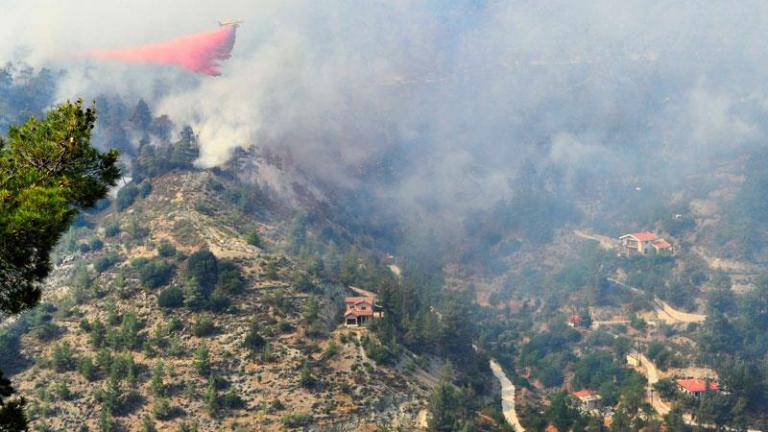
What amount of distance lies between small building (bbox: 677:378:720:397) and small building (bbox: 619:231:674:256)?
37282mm

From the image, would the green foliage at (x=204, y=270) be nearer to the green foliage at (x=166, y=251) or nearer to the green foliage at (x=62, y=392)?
the green foliage at (x=166, y=251)

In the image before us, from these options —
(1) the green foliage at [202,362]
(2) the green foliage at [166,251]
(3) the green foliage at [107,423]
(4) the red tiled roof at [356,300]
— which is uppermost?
(4) the red tiled roof at [356,300]

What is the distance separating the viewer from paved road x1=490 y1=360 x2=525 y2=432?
3202 inches

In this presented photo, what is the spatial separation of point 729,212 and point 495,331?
1552 inches

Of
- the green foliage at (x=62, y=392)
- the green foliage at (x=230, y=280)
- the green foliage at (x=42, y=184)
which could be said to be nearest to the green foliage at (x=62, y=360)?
the green foliage at (x=62, y=392)

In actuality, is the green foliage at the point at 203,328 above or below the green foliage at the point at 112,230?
below

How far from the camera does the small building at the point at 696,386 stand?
286 feet

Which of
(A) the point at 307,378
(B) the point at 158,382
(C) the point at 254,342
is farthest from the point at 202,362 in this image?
(A) the point at 307,378

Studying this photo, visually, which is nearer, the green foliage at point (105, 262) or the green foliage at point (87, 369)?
the green foliage at point (87, 369)

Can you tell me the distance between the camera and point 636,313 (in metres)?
116

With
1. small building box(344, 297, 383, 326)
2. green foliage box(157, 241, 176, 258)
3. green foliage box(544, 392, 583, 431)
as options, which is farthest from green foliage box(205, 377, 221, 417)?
green foliage box(544, 392, 583, 431)

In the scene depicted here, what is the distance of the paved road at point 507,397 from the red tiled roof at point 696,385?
15.0 m

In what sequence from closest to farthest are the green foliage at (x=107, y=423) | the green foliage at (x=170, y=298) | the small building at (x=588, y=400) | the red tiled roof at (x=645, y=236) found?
the green foliage at (x=107, y=423)
the green foliage at (x=170, y=298)
the small building at (x=588, y=400)
the red tiled roof at (x=645, y=236)

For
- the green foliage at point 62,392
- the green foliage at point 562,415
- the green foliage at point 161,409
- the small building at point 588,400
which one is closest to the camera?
the green foliage at point 161,409
